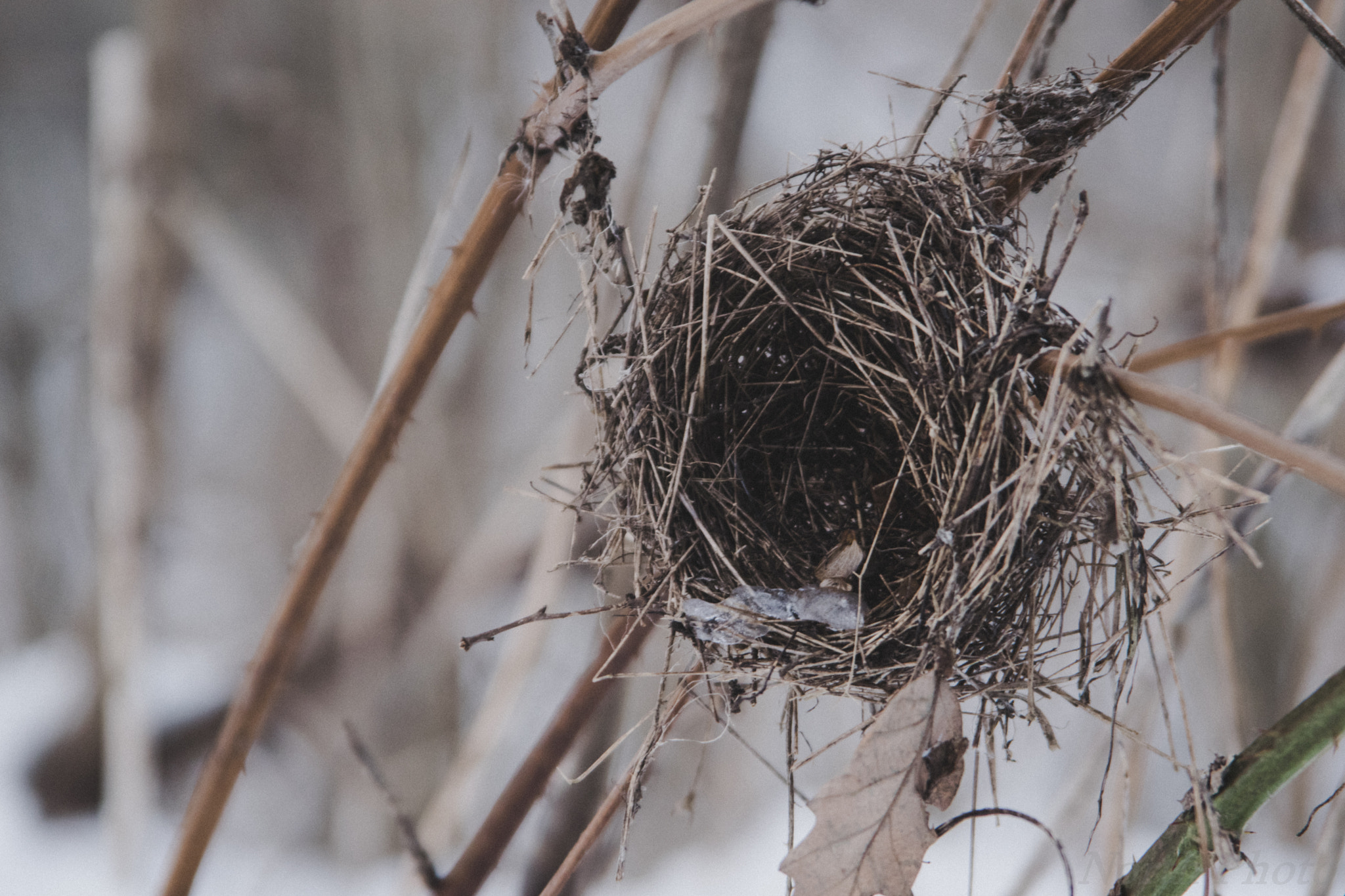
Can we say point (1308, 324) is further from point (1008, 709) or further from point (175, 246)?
point (175, 246)

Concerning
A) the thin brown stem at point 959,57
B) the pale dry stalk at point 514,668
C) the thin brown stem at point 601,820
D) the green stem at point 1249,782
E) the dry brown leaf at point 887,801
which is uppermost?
the thin brown stem at point 959,57

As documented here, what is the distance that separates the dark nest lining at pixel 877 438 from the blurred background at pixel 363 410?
10.5 inches

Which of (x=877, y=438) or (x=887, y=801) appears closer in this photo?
(x=887, y=801)

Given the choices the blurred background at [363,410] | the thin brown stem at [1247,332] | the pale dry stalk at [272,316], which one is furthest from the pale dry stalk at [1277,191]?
the pale dry stalk at [272,316]

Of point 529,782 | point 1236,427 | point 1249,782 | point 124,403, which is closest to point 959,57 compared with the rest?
point 1236,427

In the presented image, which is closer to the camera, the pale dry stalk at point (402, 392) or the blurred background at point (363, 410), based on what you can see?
the pale dry stalk at point (402, 392)

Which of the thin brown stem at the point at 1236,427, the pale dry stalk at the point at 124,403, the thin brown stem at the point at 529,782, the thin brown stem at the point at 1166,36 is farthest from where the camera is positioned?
the pale dry stalk at the point at 124,403

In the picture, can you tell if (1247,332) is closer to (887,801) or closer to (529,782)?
(887,801)

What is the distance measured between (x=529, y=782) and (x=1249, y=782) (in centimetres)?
41

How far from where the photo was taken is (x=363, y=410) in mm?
1169

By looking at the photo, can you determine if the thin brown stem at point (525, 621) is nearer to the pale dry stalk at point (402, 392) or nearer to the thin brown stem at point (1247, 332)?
the pale dry stalk at point (402, 392)

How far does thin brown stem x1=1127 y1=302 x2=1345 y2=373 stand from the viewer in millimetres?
433

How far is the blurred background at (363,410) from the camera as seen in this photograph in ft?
3.48

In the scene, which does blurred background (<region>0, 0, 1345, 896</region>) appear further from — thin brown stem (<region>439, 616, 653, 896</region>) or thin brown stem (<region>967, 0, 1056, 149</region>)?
thin brown stem (<region>967, 0, 1056, 149</region>)
